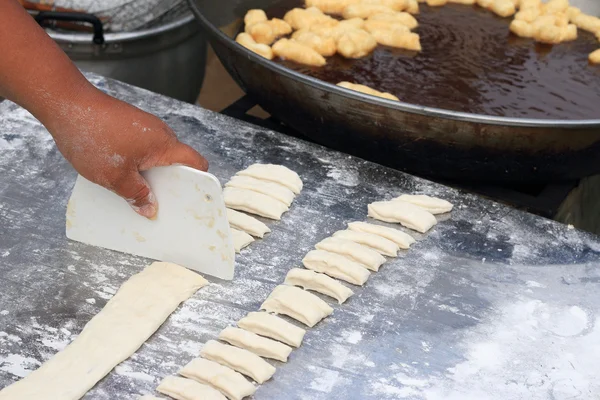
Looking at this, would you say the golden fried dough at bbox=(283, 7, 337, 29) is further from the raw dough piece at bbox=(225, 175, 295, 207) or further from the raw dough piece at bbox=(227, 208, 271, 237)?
the raw dough piece at bbox=(227, 208, 271, 237)

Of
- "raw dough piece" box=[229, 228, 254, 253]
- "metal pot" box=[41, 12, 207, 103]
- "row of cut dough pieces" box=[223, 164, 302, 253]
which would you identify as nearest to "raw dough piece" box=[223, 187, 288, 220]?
"row of cut dough pieces" box=[223, 164, 302, 253]

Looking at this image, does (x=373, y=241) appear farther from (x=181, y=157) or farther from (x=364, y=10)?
(x=364, y=10)

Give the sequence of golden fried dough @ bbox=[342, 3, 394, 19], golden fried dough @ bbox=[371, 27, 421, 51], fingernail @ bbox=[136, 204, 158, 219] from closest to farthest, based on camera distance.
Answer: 1. fingernail @ bbox=[136, 204, 158, 219]
2. golden fried dough @ bbox=[371, 27, 421, 51]
3. golden fried dough @ bbox=[342, 3, 394, 19]

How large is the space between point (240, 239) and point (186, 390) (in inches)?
22.5

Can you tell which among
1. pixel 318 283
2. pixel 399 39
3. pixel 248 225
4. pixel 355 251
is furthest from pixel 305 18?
pixel 318 283

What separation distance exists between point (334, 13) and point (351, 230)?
1.44 metres

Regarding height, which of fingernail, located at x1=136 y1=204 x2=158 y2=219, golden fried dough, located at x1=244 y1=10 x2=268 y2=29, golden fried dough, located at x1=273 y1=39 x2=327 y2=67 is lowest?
fingernail, located at x1=136 y1=204 x2=158 y2=219

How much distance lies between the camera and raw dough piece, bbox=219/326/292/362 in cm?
180

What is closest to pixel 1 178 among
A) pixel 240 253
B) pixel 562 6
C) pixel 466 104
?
pixel 240 253

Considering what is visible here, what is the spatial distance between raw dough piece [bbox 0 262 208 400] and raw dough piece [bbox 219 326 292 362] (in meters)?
0.18

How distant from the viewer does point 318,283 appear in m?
2.01

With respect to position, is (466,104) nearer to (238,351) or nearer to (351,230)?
(351,230)

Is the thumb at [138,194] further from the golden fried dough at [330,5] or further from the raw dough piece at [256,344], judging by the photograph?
the golden fried dough at [330,5]

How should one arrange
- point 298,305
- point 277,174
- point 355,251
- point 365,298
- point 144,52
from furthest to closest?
1. point 144,52
2. point 277,174
3. point 355,251
4. point 365,298
5. point 298,305
